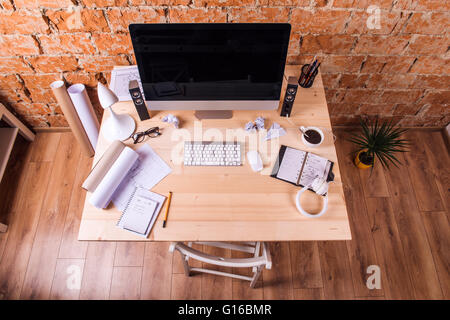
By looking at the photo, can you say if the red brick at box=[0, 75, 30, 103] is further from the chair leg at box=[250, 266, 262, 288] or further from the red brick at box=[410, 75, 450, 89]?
the red brick at box=[410, 75, 450, 89]

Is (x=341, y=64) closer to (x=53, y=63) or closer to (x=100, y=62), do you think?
(x=100, y=62)

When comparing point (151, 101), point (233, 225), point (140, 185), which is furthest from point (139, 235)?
point (151, 101)

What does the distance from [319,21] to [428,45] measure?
705 millimetres

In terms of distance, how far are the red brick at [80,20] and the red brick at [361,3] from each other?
3.99ft

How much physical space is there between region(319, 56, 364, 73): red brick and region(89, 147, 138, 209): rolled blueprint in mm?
1281

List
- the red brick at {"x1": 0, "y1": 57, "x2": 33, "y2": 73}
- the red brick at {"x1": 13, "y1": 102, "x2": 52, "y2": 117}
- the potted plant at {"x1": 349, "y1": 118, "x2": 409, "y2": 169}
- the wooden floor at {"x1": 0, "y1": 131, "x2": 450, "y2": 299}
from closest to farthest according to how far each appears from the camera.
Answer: the red brick at {"x1": 0, "y1": 57, "x2": 33, "y2": 73}, the wooden floor at {"x1": 0, "y1": 131, "x2": 450, "y2": 299}, the potted plant at {"x1": 349, "y1": 118, "x2": 409, "y2": 169}, the red brick at {"x1": 13, "y1": 102, "x2": 52, "y2": 117}

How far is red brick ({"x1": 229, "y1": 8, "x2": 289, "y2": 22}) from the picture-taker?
1445 mm

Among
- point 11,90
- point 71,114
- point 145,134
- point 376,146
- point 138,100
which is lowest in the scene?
point 145,134

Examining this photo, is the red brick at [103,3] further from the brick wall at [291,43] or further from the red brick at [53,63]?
the red brick at [53,63]

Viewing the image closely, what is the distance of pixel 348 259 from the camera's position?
1882mm

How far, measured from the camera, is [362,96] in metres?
→ 2.05

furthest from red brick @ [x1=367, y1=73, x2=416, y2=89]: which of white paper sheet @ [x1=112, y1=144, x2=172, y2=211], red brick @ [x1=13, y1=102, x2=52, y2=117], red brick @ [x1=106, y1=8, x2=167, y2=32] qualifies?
red brick @ [x1=13, y1=102, x2=52, y2=117]

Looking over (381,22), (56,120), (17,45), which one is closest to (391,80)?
(381,22)
